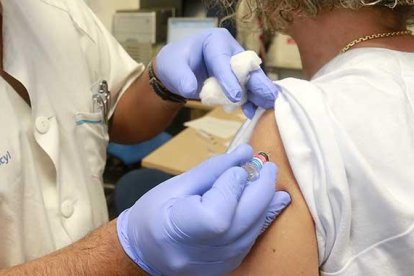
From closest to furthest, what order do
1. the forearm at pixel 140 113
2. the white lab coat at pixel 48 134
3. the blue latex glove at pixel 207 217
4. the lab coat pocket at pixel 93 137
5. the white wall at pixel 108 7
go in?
the blue latex glove at pixel 207 217 → the white lab coat at pixel 48 134 → the lab coat pocket at pixel 93 137 → the forearm at pixel 140 113 → the white wall at pixel 108 7

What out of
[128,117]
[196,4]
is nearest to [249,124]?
[128,117]

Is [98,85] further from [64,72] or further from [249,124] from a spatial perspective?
[249,124]

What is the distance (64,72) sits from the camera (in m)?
0.96

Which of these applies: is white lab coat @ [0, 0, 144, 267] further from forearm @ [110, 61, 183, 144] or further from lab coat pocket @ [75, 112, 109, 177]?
forearm @ [110, 61, 183, 144]

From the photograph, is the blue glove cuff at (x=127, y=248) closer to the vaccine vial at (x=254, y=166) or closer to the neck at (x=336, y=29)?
the vaccine vial at (x=254, y=166)

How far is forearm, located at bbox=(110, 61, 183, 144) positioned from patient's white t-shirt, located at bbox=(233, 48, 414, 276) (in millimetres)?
545

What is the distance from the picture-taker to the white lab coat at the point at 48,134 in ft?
2.66

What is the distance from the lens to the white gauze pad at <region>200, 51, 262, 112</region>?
732 mm

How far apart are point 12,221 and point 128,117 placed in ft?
1.53

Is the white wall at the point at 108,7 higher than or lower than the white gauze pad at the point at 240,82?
lower

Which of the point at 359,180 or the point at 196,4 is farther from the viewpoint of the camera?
the point at 196,4

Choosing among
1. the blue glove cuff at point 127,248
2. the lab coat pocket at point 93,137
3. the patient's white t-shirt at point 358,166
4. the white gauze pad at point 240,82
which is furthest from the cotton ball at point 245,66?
the lab coat pocket at point 93,137

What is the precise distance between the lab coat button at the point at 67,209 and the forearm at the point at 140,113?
13.9 inches

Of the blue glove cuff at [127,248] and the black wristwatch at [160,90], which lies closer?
the blue glove cuff at [127,248]
